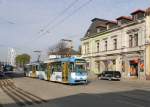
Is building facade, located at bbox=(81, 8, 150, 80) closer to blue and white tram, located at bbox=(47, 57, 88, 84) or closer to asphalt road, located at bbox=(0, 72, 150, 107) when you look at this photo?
blue and white tram, located at bbox=(47, 57, 88, 84)

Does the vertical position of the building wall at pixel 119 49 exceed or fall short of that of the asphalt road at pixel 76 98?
it exceeds it

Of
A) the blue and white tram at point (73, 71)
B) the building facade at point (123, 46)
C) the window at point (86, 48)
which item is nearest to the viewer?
the blue and white tram at point (73, 71)

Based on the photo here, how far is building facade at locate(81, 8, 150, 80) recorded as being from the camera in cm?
4644

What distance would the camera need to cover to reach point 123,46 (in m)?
52.3

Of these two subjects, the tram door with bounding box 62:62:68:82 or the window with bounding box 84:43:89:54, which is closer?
the tram door with bounding box 62:62:68:82

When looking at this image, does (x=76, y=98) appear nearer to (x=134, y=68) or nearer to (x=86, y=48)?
(x=134, y=68)

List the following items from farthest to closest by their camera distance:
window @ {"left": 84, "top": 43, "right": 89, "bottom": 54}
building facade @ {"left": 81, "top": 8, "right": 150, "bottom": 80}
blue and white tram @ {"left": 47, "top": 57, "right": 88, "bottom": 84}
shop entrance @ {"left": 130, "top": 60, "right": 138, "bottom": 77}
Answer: window @ {"left": 84, "top": 43, "right": 89, "bottom": 54} → shop entrance @ {"left": 130, "top": 60, "right": 138, "bottom": 77} → building facade @ {"left": 81, "top": 8, "right": 150, "bottom": 80} → blue and white tram @ {"left": 47, "top": 57, "right": 88, "bottom": 84}

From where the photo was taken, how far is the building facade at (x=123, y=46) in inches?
1828

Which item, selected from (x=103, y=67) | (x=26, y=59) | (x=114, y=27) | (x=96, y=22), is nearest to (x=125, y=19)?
(x=114, y=27)

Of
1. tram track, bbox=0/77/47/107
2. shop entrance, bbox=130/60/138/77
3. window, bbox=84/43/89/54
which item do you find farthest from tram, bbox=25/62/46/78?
tram track, bbox=0/77/47/107

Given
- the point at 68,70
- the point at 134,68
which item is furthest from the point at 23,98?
the point at 134,68

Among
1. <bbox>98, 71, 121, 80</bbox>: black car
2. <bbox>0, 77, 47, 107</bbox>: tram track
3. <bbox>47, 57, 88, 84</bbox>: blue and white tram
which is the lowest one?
<bbox>0, 77, 47, 107</bbox>: tram track

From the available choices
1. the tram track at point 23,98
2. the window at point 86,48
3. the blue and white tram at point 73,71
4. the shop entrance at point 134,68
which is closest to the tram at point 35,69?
the blue and white tram at point 73,71

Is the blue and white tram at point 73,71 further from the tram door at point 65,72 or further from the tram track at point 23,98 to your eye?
the tram track at point 23,98
